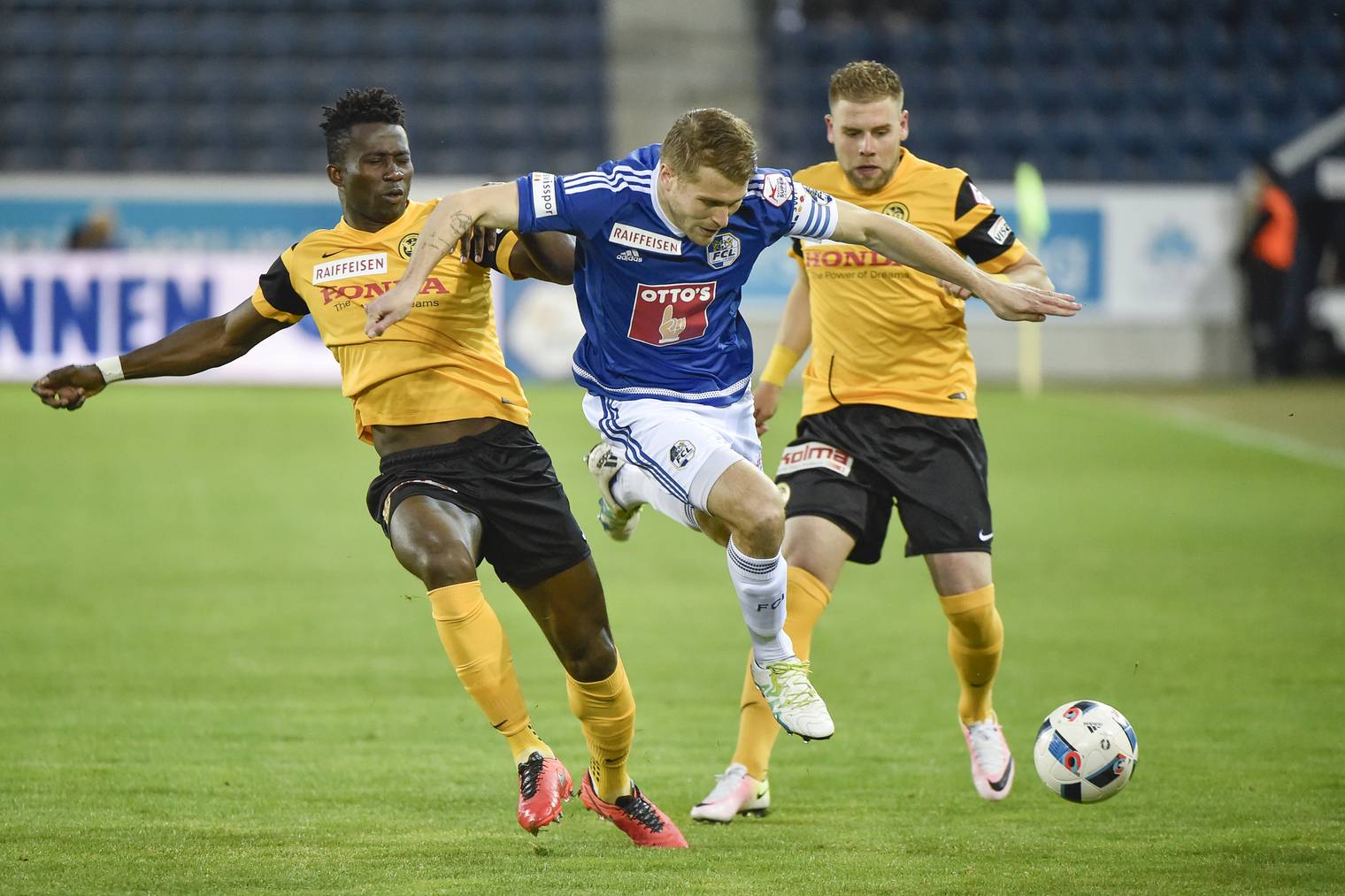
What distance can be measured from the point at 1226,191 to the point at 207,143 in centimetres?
1306

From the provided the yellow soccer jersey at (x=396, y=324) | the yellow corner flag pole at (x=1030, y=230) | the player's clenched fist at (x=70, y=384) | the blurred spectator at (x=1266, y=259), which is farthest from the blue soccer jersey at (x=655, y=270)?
the blurred spectator at (x=1266, y=259)

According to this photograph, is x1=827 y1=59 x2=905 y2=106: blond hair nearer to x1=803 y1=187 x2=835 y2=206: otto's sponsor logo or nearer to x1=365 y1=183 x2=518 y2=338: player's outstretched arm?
x1=803 y1=187 x2=835 y2=206: otto's sponsor logo

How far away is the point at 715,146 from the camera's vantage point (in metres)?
4.71

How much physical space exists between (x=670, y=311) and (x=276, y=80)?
19400 mm

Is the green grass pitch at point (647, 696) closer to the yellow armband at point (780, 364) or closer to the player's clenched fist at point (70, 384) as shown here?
the player's clenched fist at point (70, 384)

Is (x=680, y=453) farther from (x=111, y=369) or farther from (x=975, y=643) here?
(x=111, y=369)

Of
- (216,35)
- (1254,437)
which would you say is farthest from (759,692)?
(216,35)

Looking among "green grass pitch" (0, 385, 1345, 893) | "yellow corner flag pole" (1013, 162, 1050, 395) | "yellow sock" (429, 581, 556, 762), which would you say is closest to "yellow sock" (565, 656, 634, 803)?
"green grass pitch" (0, 385, 1345, 893)

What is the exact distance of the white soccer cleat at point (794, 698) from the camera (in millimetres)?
4938

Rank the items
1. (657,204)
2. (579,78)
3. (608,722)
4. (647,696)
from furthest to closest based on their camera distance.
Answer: (579,78), (647,696), (608,722), (657,204)

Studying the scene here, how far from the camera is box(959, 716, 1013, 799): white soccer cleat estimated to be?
5.82 meters

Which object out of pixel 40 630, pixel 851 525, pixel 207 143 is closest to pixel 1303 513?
pixel 851 525

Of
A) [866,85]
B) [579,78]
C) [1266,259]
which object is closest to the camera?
[866,85]

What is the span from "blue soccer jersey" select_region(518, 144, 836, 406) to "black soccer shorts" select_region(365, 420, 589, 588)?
40cm
